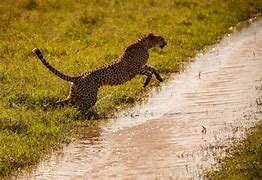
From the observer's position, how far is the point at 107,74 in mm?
12320

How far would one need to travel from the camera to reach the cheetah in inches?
466

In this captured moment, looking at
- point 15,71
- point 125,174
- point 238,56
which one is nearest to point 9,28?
point 15,71

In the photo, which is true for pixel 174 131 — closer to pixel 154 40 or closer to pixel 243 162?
pixel 243 162

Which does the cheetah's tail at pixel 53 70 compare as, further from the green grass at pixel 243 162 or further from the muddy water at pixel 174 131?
the green grass at pixel 243 162

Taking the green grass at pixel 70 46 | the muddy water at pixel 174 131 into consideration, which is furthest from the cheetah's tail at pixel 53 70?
the muddy water at pixel 174 131

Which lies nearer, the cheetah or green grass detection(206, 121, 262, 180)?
green grass detection(206, 121, 262, 180)

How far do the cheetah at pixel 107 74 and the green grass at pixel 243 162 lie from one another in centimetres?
317

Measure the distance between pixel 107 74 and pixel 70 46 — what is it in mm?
4569

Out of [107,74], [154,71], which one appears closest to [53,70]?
[107,74]

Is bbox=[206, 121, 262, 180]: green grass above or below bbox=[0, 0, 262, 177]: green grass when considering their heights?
below

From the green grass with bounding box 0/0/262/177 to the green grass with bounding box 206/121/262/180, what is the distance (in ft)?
8.36

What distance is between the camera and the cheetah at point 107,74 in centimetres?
1184

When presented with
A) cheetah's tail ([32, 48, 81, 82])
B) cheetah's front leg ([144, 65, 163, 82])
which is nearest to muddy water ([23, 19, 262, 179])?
cheetah's front leg ([144, 65, 163, 82])

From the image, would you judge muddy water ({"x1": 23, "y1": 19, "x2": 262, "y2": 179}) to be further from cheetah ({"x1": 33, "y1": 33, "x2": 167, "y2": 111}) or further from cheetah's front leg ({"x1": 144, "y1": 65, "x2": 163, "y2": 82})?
cheetah ({"x1": 33, "y1": 33, "x2": 167, "y2": 111})
